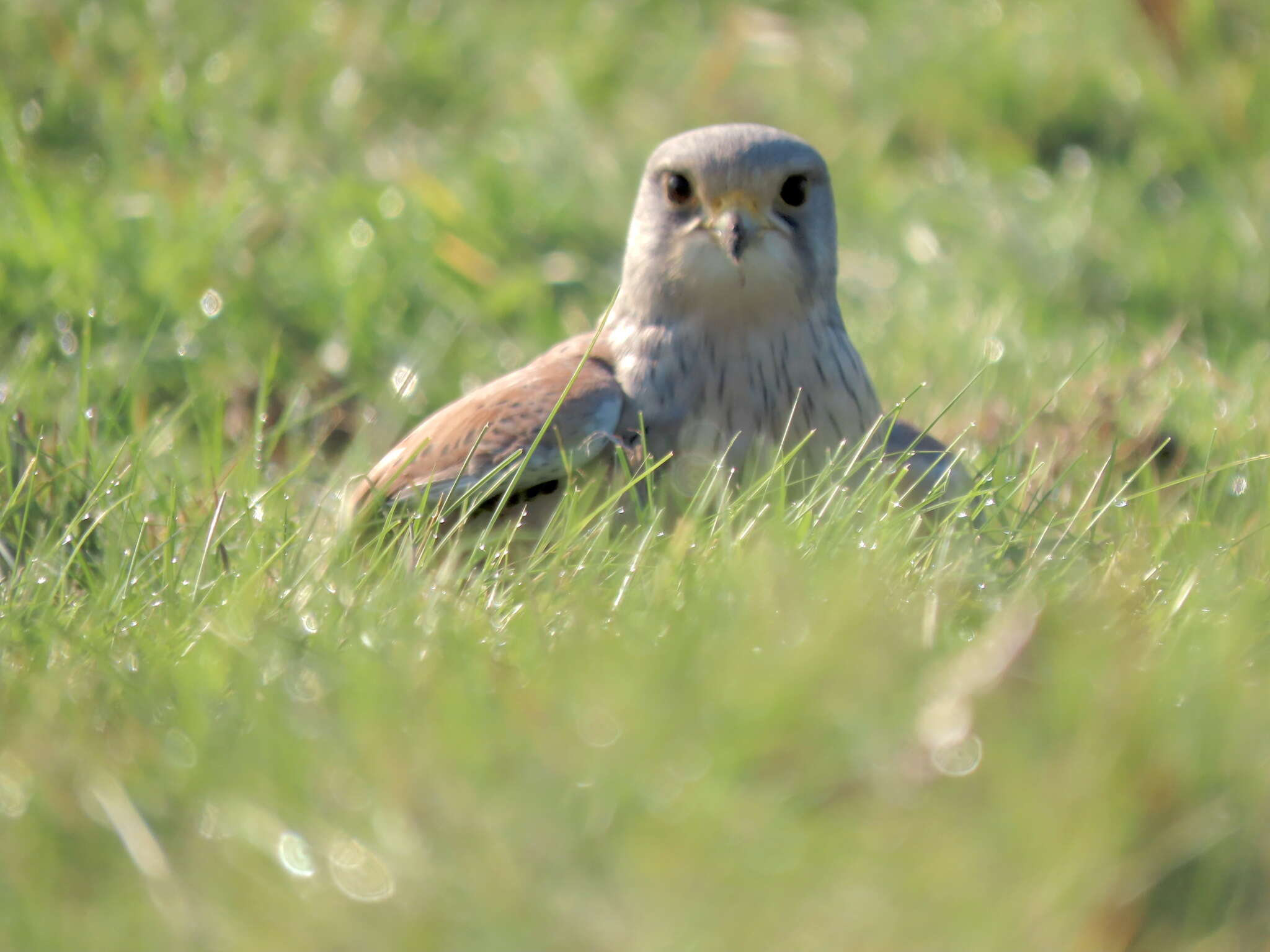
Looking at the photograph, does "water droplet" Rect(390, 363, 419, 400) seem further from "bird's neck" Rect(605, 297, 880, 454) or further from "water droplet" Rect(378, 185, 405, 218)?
"bird's neck" Rect(605, 297, 880, 454)

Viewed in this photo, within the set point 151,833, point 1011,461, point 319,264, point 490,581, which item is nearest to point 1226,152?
point 1011,461

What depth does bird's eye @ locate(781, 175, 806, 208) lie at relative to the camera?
3.88 metres

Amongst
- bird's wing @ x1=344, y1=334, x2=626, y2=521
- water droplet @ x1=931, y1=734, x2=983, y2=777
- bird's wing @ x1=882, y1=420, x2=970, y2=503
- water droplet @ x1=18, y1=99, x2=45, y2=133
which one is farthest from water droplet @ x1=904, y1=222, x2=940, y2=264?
water droplet @ x1=931, y1=734, x2=983, y2=777

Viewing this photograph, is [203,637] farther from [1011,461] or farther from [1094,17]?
[1094,17]

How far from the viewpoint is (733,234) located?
3.68 m

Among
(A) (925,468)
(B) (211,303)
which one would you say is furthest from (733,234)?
(B) (211,303)

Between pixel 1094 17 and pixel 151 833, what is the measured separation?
6408 millimetres

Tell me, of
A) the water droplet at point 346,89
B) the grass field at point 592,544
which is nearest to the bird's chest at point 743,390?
the grass field at point 592,544

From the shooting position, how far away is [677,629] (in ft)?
8.02

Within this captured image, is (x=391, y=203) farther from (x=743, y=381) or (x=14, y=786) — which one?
(x=14, y=786)

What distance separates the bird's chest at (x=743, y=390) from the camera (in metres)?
3.66

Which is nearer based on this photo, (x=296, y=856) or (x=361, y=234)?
(x=296, y=856)

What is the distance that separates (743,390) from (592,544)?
0.81 metres

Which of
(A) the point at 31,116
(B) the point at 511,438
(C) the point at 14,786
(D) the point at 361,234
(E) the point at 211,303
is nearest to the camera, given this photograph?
(C) the point at 14,786
